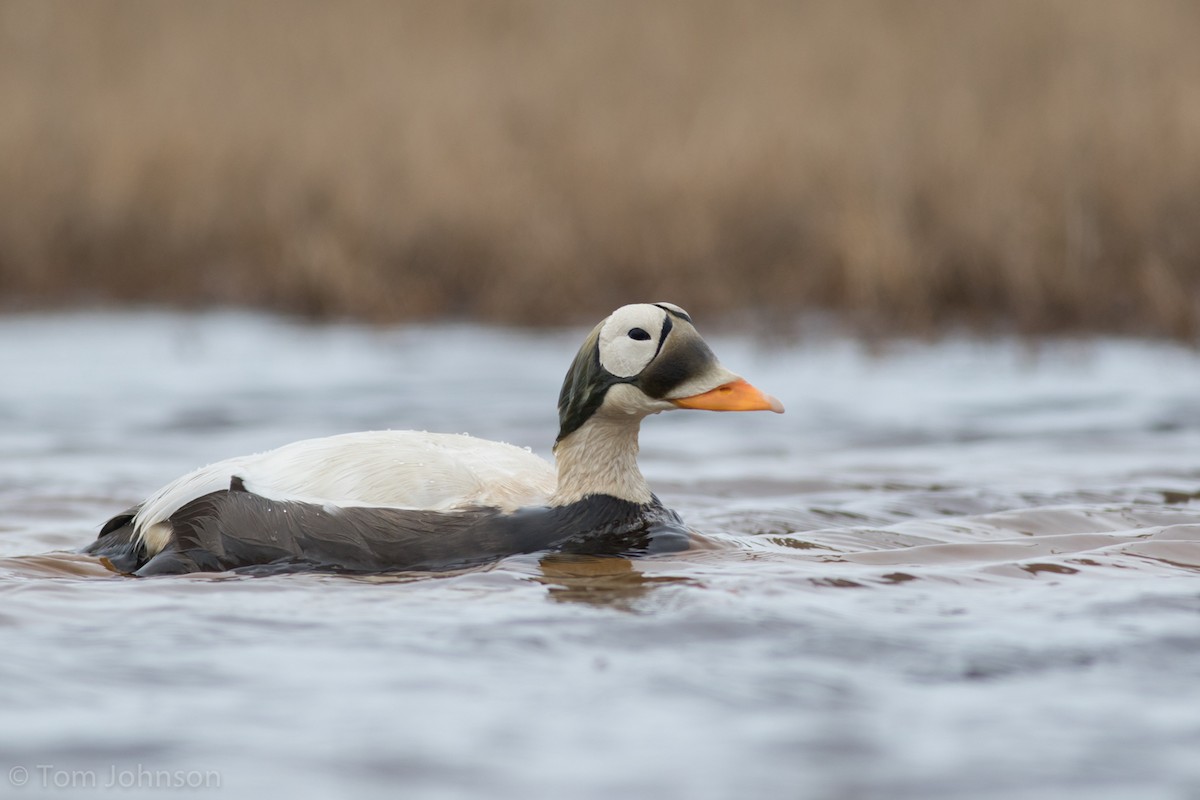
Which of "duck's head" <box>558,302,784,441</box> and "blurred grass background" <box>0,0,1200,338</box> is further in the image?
"blurred grass background" <box>0,0,1200,338</box>

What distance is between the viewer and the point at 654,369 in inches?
194

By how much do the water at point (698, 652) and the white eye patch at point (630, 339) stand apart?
2.05ft

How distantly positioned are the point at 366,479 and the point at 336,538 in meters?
0.22

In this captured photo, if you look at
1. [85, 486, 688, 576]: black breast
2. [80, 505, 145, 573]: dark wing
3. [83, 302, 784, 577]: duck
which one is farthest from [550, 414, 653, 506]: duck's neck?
[80, 505, 145, 573]: dark wing

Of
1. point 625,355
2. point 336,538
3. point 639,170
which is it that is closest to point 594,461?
point 625,355

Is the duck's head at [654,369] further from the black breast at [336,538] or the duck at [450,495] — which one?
the black breast at [336,538]

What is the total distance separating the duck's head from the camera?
4.90 metres

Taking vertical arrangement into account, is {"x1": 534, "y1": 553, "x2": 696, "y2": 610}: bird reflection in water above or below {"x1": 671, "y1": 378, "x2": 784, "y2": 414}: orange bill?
below

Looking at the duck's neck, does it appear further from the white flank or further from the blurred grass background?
the blurred grass background

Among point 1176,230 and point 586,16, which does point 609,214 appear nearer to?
point 1176,230

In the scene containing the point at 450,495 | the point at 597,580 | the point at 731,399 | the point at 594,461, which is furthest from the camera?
the point at 594,461

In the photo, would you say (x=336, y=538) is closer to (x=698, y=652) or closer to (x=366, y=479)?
(x=366, y=479)

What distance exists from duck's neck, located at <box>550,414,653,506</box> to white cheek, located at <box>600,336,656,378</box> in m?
0.21

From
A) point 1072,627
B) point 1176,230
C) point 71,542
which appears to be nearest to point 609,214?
point 1176,230
